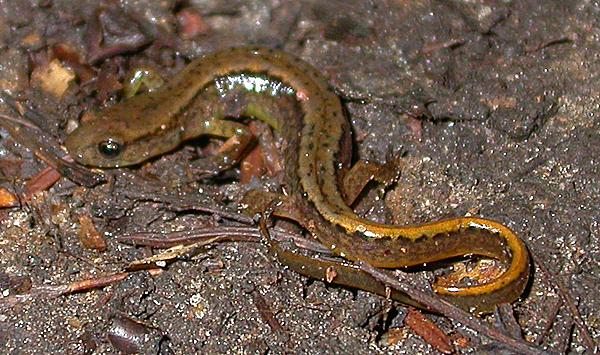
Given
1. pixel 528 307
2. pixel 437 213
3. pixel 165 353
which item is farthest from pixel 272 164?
pixel 528 307

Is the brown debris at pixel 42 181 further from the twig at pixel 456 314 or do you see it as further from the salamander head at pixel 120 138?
the twig at pixel 456 314

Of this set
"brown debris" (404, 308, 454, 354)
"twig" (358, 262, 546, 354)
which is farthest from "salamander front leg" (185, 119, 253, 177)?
"brown debris" (404, 308, 454, 354)

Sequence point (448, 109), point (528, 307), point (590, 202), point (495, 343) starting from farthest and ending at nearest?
point (448, 109)
point (590, 202)
point (528, 307)
point (495, 343)

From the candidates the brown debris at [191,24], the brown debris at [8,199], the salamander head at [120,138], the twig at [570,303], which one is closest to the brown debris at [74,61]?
the salamander head at [120,138]

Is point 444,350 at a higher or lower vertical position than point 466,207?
lower

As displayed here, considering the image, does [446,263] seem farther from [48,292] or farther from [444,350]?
[48,292]

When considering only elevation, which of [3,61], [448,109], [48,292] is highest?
[448,109]

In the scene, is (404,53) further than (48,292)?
Yes
